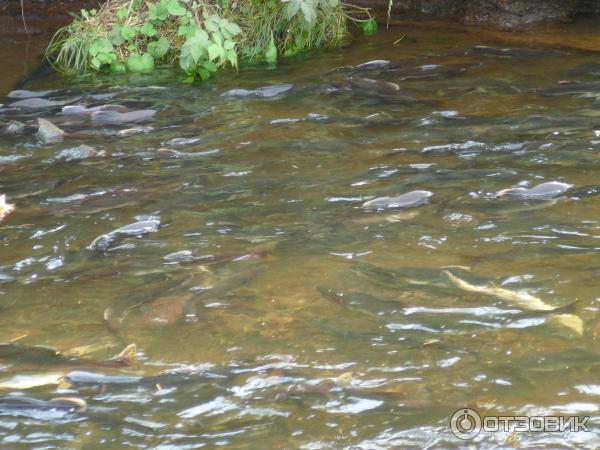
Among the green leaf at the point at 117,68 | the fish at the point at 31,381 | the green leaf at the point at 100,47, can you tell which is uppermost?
the green leaf at the point at 100,47

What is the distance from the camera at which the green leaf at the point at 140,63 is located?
307 inches

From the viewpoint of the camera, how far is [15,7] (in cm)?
1038

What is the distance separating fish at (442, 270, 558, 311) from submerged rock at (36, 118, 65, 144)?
11.1ft

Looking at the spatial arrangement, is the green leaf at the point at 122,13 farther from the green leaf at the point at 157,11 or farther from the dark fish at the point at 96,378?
the dark fish at the point at 96,378

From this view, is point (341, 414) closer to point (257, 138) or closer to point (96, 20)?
point (257, 138)

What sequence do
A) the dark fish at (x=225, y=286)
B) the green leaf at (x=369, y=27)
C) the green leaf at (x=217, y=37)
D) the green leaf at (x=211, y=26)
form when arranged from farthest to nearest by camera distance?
the green leaf at (x=369, y=27), the green leaf at (x=211, y=26), the green leaf at (x=217, y=37), the dark fish at (x=225, y=286)

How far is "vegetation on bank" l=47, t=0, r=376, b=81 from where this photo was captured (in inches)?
305

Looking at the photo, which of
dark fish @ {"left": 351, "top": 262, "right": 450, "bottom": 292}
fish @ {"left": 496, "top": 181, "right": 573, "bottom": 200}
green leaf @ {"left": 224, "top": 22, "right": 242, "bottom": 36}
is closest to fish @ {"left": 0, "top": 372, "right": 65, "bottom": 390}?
dark fish @ {"left": 351, "top": 262, "right": 450, "bottom": 292}

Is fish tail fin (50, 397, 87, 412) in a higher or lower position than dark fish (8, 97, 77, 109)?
lower

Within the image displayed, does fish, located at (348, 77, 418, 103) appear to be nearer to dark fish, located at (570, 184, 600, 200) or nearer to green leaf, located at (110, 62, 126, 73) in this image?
dark fish, located at (570, 184, 600, 200)

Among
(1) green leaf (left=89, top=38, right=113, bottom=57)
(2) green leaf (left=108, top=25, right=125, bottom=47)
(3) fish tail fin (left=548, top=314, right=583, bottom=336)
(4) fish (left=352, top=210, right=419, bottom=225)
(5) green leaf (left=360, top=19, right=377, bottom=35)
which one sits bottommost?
(3) fish tail fin (left=548, top=314, right=583, bottom=336)

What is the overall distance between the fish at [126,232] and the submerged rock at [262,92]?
2.59 meters

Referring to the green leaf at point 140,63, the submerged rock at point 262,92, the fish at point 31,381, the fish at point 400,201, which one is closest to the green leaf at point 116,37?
the green leaf at point 140,63

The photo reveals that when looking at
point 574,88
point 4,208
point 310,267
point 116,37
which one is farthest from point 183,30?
point 310,267
